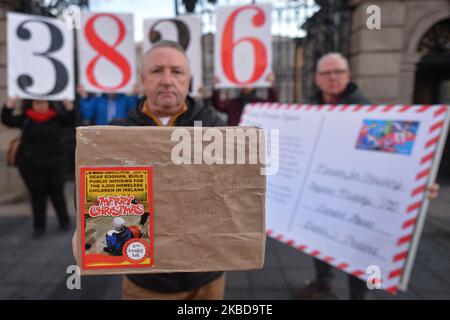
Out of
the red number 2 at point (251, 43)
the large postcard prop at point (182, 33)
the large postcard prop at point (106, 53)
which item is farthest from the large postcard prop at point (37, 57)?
the red number 2 at point (251, 43)

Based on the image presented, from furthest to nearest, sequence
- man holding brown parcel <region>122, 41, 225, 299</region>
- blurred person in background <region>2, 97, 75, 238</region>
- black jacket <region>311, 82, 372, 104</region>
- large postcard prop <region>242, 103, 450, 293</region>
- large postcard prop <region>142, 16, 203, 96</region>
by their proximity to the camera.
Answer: blurred person in background <region>2, 97, 75, 238</region> → large postcard prop <region>142, 16, 203, 96</region> → black jacket <region>311, 82, 372, 104</region> → large postcard prop <region>242, 103, 450, 293</region> → man holding brown parcel <region>122, 41, 225, 299</region>

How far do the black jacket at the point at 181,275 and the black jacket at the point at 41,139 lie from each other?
122 inches

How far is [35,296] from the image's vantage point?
2979 millimetres

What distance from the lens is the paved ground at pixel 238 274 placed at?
3.02 meters

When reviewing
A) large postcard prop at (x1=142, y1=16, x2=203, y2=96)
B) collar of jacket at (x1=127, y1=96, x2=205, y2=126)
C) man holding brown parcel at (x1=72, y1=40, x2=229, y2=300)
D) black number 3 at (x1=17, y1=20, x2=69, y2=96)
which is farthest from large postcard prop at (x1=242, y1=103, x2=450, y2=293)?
black number 3 at (x1=17, y1=20, x2=69, y2=96)

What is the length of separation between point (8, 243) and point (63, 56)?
116 inches

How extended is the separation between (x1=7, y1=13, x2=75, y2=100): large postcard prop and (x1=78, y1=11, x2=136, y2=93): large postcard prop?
26 centimetres

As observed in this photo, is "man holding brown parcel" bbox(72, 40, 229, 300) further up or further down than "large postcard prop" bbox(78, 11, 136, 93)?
further down

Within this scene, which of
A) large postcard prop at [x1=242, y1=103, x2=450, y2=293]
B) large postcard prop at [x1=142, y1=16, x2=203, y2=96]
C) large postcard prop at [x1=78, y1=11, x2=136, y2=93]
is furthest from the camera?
large postcard prop at [x1=142, y1=16, x2=203, y2=96]

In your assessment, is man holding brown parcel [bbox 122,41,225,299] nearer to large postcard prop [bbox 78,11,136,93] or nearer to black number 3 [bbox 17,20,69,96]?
black number 3 [bbox 17,20,69,96]

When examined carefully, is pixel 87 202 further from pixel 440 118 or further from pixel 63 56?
pixel 63 56

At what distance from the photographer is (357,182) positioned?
1.88 meters

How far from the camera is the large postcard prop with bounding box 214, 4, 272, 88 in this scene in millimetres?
3062

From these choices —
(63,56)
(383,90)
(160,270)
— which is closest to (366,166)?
(160,270)
